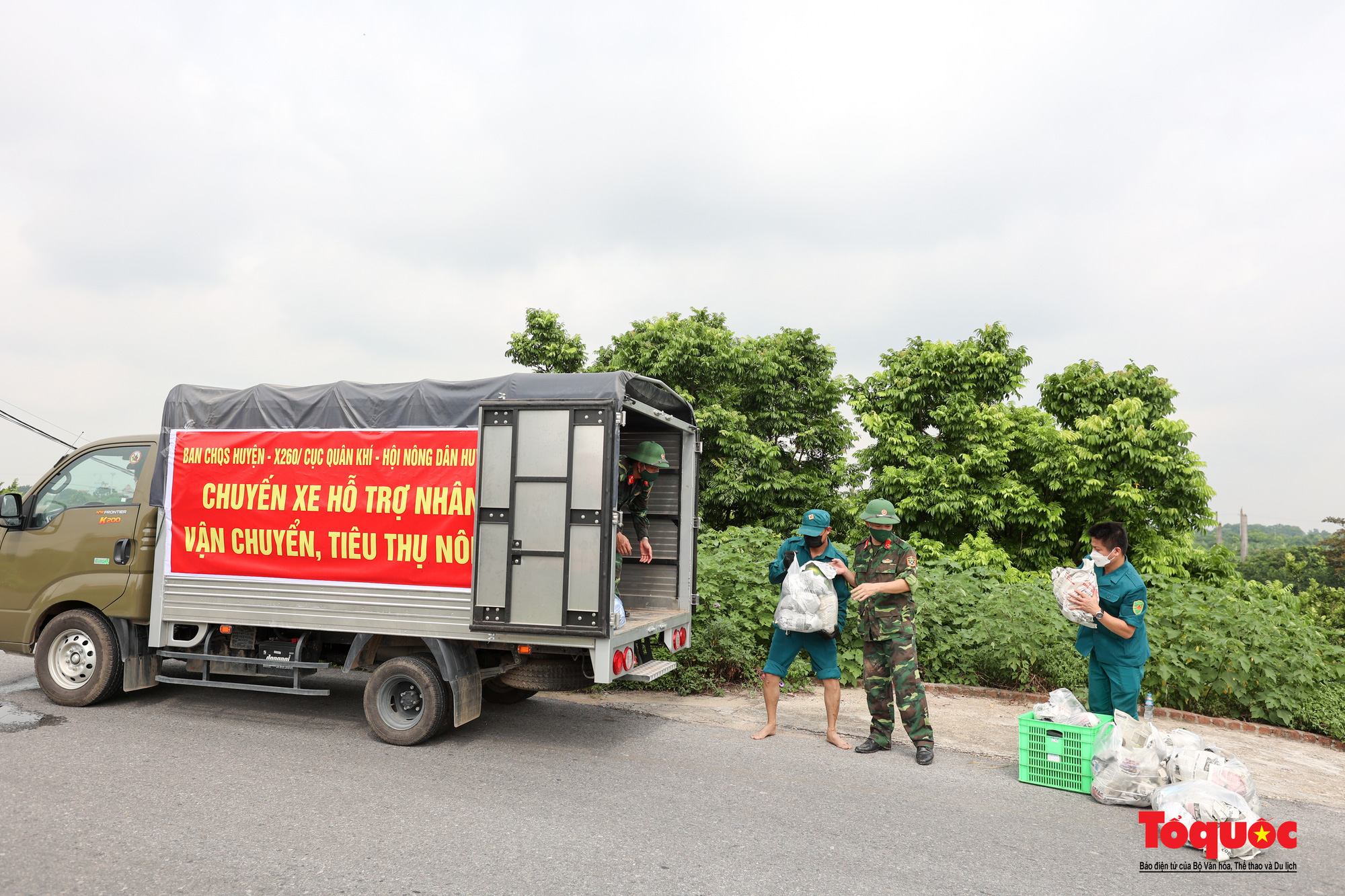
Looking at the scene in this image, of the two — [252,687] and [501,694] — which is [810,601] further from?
[252,687]

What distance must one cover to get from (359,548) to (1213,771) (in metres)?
5.41

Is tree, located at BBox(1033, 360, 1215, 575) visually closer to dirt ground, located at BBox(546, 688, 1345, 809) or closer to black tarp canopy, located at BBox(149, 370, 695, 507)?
dirt ground, located at BBox(546, 688, 1345, 809)

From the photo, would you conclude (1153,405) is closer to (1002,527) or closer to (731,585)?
(1002,527)

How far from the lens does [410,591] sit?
17.8 feet

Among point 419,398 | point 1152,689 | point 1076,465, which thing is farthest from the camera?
point 1076,465

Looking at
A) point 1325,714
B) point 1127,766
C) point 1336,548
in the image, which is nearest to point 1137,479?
point 1325,714

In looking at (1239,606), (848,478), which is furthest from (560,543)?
(848,478)

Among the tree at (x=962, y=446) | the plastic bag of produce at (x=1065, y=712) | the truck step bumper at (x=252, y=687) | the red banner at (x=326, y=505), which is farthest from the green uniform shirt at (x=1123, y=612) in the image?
the tree at (x=962, y=446)

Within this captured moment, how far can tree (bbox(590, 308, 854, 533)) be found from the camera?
19141 millimetres

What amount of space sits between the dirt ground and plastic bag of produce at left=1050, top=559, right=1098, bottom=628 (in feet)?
3.99

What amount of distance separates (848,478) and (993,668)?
38.9ft

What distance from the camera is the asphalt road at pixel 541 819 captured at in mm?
3518

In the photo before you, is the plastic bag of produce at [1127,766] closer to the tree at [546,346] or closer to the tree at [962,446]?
the tree at [962,446]

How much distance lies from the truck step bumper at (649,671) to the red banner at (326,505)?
1273mm
